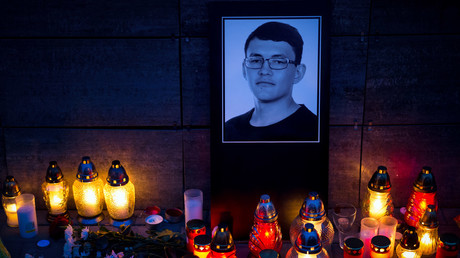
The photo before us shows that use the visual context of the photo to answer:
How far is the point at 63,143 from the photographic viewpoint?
2.59 metres

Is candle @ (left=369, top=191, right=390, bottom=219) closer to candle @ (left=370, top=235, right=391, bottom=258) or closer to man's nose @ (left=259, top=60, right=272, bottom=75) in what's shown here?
candle @ (left=370, top=235, right=391, bottom=258)

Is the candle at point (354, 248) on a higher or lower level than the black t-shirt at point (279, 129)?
lower

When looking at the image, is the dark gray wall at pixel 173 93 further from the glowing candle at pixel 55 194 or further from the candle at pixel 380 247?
the candle at pixel 380 247

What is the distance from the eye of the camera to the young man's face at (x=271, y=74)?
7.72ft

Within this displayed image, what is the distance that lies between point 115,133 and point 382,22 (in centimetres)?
174

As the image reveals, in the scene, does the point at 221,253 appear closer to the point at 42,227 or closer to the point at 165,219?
the point at 165,219

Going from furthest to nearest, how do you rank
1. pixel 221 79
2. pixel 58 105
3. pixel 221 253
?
1. pixel 58 105
2. pixel 221 79
3. pixel 221 253

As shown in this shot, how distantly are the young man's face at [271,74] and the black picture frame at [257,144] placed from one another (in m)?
0.06

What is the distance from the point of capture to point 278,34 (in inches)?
92.1

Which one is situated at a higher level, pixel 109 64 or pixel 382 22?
pixel 382 22

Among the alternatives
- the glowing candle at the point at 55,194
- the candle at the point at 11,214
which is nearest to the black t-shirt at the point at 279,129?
the glowing candle at the point at 55,194

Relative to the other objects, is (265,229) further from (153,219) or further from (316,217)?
(153,219)

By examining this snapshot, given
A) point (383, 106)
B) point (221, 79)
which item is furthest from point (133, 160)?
point (383, 106)

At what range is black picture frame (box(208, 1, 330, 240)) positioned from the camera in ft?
7.61
